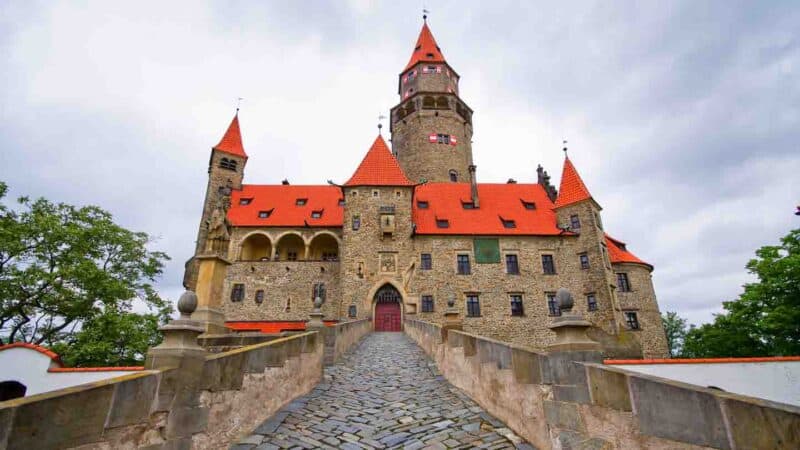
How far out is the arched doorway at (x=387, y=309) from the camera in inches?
803

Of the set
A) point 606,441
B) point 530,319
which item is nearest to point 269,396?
Result: point 606,441

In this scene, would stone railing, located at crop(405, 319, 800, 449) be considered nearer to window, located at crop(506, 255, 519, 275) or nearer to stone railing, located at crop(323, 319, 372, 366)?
stone railing, located at crop(323, 319, 372, 366)

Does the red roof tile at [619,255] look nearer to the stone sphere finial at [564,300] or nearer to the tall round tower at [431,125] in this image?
the tall round tower at [431,125]

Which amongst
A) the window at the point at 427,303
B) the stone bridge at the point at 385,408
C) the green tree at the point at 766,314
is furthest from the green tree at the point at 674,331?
the stone bridge at the point at 385,408

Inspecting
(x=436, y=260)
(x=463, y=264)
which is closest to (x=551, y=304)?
(x=463, y=264)

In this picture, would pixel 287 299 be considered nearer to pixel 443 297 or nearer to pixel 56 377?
pixel 443 297

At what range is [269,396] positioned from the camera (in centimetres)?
489

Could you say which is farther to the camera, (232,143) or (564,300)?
(232,143)

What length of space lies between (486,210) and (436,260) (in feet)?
19.1

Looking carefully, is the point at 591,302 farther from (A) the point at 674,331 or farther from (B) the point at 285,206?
(A) the point at 674,331

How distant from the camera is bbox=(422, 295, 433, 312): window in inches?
810

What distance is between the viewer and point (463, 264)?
71.2 feet

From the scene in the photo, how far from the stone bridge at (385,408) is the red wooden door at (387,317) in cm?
1344

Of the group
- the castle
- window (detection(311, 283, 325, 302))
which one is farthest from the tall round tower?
window (detection(311, 283, 325, 302))
